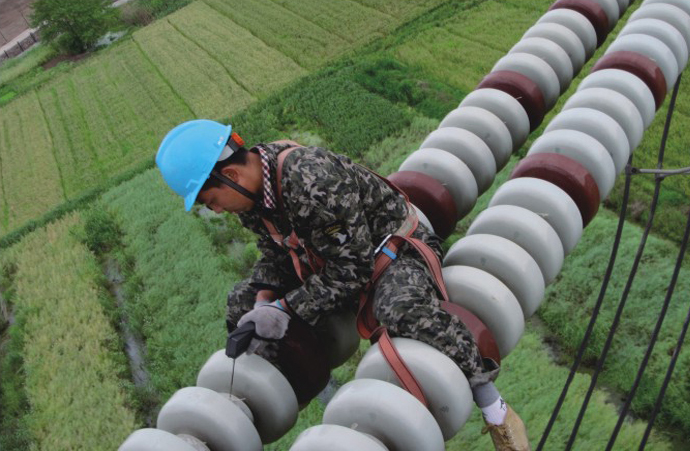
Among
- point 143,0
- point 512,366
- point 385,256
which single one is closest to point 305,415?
point 512,366

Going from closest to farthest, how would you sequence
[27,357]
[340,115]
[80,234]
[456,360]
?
1. [456,360]
2. [27,357]
3. [80,234]
4. [340,115]

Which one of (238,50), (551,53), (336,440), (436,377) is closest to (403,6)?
(238,50)

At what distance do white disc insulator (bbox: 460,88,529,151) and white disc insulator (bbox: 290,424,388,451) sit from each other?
275cm

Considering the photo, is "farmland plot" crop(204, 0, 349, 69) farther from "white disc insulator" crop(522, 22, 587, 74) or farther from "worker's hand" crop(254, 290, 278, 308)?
"worker's hand" crop(254, 290, 278, 308)

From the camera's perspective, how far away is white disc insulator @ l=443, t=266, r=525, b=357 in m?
2.88

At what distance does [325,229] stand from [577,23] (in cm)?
359

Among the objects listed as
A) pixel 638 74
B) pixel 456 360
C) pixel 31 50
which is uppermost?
pixel 456 360

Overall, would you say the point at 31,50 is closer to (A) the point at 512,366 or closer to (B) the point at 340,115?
(B) the point at 340,115

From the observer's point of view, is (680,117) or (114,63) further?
(114,63)

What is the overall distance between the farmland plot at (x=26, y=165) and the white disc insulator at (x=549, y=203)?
27.4 ft

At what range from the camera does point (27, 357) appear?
615 centimetres

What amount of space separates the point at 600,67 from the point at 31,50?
1691cm

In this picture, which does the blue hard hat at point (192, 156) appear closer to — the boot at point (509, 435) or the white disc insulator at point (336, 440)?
the white disc insulator at point (336, 440)

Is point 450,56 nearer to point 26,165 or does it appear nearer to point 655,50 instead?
point 655,50
